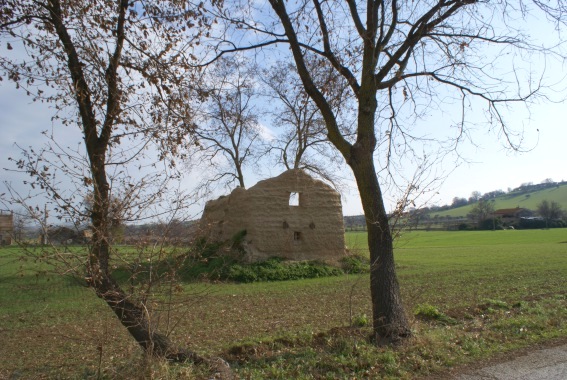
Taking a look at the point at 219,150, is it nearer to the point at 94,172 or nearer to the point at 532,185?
the point at 94,172

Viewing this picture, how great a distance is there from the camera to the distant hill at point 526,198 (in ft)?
327

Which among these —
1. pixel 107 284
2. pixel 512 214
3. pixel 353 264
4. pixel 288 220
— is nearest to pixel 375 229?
pixel 107 284

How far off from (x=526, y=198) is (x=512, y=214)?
20211 millimetres

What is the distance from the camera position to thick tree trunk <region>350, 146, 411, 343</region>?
671 centimetres

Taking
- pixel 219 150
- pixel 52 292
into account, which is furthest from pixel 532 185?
pixel 52 292

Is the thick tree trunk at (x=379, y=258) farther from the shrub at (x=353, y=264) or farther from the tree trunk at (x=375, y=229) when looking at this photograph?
the shrub at (x=353, y=264)

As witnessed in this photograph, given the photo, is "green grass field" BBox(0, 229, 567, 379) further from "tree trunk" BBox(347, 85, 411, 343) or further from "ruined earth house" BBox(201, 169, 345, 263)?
"ruined earth house" BBox(201, 169, 345, 263)

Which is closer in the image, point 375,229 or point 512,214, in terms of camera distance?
point 375,229

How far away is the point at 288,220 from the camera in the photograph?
73.9 feet

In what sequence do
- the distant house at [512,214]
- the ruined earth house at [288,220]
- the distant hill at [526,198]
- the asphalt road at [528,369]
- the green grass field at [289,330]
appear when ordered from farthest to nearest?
the distant hill at [526,198]
the distant house at [512,214]
the ruined earth house at [288,220]
the green grass field at [289,330]
the asphalt road at [528,369]

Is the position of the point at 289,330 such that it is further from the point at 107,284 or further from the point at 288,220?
the point at 288,220

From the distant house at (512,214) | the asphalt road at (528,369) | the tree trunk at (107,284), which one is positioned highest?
the distant house at (512,214)

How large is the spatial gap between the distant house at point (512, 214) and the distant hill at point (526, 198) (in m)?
5.17

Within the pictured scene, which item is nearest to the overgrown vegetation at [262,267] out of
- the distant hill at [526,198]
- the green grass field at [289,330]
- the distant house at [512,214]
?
the green grass field at [289,330]
